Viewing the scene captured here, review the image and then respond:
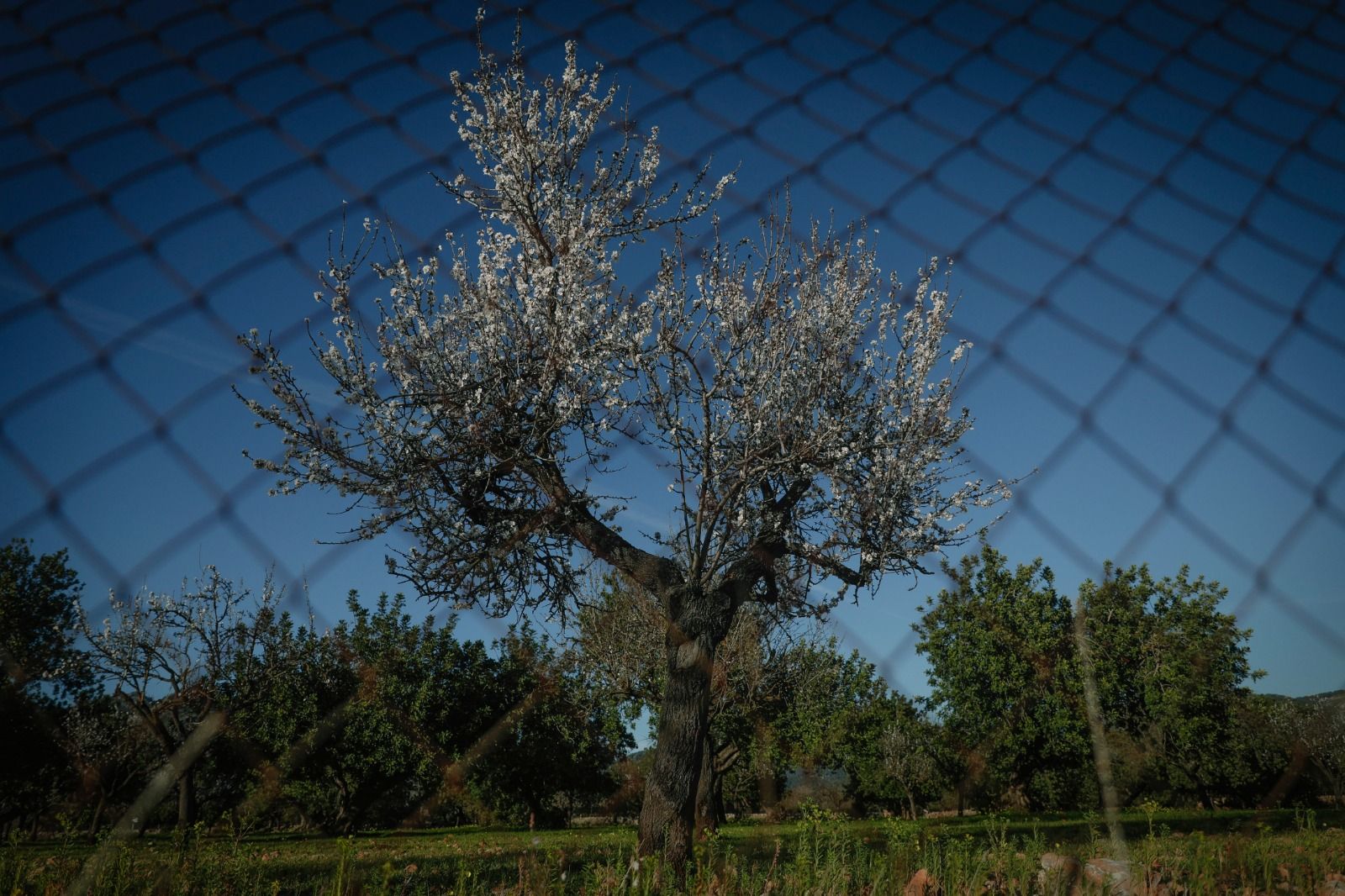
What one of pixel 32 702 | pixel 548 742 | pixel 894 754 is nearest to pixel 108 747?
pixel 32 702

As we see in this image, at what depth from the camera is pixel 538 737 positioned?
2914 cm

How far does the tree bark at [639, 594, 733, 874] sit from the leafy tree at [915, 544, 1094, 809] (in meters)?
21.9

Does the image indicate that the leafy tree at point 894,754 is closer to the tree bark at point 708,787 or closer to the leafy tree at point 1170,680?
the leafy tree at point 1170,680

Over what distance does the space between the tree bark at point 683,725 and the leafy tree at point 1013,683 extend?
864 inches

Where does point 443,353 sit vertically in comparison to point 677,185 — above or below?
below

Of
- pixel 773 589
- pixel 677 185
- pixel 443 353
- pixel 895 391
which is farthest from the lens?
pixel 773 589

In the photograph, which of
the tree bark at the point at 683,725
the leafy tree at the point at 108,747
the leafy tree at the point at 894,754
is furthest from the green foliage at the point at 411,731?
the tree bark at the point at 683,725

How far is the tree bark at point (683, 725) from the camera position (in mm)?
Result: 5734

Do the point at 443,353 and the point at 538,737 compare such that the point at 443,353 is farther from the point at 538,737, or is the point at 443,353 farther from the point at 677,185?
the point at 538,737

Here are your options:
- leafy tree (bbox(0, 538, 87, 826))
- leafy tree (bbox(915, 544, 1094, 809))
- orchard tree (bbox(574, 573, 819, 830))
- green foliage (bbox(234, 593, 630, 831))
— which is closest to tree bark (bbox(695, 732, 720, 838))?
orchard tree (bbox(574, 573, 819, 830))

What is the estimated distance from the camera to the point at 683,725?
6.02 metres

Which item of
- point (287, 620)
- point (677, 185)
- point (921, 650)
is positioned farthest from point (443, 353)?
point (921, 650)

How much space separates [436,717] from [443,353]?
24764 millimetres

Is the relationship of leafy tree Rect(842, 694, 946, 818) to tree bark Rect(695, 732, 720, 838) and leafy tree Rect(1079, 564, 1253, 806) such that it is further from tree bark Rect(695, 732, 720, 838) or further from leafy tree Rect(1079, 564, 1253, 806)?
tree bark Rect(695, 732, 720, 838)
